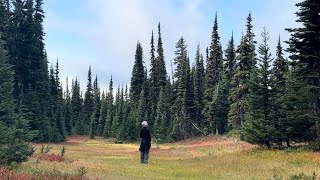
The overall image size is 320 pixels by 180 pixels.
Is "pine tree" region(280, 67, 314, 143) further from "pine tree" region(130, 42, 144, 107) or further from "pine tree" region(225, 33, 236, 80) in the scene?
"pine tree" region(130, 42, 144, 107)

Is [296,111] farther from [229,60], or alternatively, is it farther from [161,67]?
[161,67]

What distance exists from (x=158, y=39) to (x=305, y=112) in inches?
2842

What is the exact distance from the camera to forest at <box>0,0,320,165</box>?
28.4m

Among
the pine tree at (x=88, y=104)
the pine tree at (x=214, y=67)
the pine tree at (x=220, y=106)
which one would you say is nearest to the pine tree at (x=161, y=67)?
the pine tree at (x=214, y=67)

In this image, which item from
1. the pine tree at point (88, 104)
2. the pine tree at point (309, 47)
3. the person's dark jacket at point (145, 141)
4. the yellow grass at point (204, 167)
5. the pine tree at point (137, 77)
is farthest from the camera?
the pine tree at point (88, 104)

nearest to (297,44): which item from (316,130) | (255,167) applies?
(316,130)

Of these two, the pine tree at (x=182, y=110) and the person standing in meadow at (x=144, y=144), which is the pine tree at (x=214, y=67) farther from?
the person standing in meadow at (x=144, y=144)

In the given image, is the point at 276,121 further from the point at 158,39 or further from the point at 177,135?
the point at 158,39

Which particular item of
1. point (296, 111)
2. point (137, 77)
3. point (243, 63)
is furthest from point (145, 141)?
point (137, 77)

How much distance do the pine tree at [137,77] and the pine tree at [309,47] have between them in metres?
68.3

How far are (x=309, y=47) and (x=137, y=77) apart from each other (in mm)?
70692

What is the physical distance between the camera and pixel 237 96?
5919cm

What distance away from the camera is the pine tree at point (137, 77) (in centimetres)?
9656

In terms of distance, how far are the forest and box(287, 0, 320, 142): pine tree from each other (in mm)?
62
